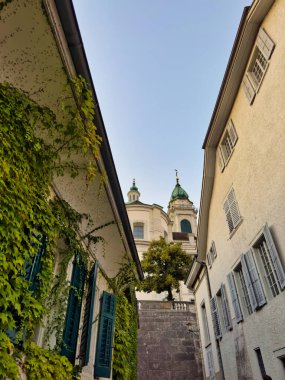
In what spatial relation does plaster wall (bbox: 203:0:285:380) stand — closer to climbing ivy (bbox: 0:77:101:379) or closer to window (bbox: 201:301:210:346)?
window (bbox: 201:301:210:346)

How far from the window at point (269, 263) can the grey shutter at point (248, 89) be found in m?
4.07

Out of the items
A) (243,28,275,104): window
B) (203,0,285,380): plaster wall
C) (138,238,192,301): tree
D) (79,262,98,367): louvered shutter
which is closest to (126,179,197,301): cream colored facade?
(138,238,192,301): tree

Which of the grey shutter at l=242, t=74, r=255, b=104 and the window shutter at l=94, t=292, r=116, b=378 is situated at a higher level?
the grey shutter at l=242, t=74, r=255, b=104

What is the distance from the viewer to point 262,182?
8.53 m

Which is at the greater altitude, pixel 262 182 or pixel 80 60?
pixel 262 182

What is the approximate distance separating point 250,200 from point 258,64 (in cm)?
420

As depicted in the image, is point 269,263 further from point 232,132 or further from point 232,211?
point 232,132

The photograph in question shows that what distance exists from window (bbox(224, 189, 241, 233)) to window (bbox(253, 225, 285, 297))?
153cm

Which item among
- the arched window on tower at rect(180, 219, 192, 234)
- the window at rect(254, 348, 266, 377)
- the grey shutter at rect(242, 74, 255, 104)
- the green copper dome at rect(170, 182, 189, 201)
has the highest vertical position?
the green copper dome at rect(170, 182, 189, 201)

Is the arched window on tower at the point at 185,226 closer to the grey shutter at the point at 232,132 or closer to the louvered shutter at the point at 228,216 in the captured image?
the louvered shutter at the point at 228,216

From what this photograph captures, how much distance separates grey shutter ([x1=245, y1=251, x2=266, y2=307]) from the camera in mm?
8367

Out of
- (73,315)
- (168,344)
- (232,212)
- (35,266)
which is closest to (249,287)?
(232,212)

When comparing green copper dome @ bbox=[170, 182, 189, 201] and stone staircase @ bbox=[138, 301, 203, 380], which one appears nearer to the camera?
stone staircase @ bbox=[138, 301, 203, 380]

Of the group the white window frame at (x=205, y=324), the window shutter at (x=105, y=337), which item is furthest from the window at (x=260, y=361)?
the white window frame at (x=205, y=324)
